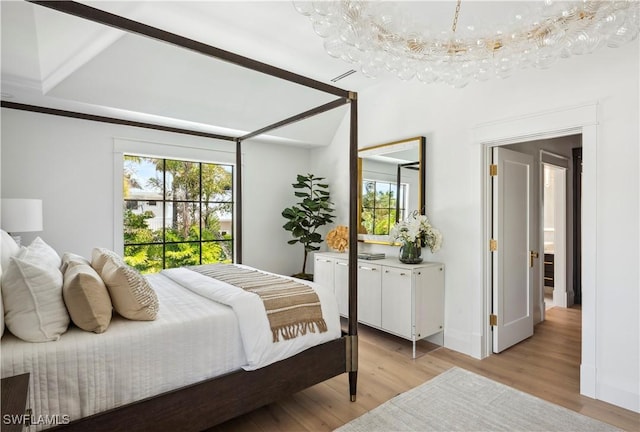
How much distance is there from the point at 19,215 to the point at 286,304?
2.19m

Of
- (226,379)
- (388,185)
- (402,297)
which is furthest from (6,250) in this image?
(388,185)

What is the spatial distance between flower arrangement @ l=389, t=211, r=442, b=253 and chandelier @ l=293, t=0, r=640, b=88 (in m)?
1.53

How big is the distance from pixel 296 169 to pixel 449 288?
2.80 metres

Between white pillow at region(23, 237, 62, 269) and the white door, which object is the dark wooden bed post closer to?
the white door

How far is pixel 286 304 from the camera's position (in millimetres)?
2188

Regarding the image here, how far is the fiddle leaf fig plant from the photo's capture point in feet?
15.4

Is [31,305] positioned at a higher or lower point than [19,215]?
lower

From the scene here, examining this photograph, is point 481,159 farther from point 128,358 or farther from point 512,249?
point 128,358

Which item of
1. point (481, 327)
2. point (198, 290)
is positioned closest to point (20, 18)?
point (198, 290)

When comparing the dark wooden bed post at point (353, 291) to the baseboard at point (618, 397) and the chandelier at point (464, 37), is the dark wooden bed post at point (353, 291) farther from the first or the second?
the baseboard at point (618, 397)

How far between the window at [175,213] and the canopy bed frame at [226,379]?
153 centimetres

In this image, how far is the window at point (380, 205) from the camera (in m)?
3.96

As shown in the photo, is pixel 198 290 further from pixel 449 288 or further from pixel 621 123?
pixel 621 123

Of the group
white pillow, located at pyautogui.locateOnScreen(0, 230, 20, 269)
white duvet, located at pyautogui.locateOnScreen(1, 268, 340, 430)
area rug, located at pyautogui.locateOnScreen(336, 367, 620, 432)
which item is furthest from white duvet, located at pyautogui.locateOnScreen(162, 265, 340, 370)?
white pillow, located at pyautogui.locateOnScreen(0, 230, 20, 269)
